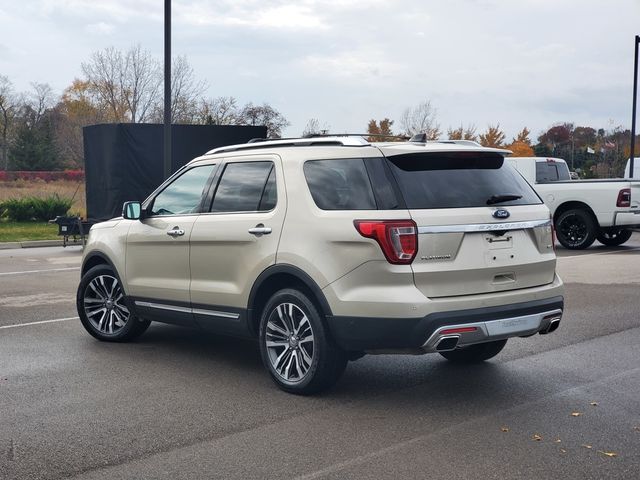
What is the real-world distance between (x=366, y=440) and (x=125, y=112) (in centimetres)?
4104

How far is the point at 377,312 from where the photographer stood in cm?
554

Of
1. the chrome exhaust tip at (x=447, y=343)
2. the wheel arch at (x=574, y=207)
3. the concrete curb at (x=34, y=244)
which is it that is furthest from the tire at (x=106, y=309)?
the concrete curb at (x=34, y=244)

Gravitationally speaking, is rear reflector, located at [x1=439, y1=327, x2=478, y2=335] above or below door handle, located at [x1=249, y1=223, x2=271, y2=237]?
below

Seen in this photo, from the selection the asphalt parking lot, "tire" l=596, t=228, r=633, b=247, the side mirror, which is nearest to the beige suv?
the asphalt parking lot

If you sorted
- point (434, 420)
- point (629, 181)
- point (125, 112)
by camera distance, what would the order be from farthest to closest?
1. point (125, 112)
2. point (629, 181)
3. point (434, 420)

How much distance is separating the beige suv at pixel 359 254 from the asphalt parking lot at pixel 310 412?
0.43 m

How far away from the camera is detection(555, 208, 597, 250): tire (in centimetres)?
1872

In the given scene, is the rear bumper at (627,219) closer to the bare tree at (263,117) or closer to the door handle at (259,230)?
the door handle at (259,230)

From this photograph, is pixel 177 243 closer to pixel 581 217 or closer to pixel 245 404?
pixel 245 404

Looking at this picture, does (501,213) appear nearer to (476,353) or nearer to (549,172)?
(476,353)

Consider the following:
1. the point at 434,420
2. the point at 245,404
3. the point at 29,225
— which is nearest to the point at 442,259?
the point at 434,420

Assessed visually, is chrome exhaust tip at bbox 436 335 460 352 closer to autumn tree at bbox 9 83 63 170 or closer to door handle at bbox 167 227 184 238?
door handle at bbox 167 227 184 238

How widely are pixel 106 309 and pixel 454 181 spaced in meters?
3.97

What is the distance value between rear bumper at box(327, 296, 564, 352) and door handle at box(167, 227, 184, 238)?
192cm
